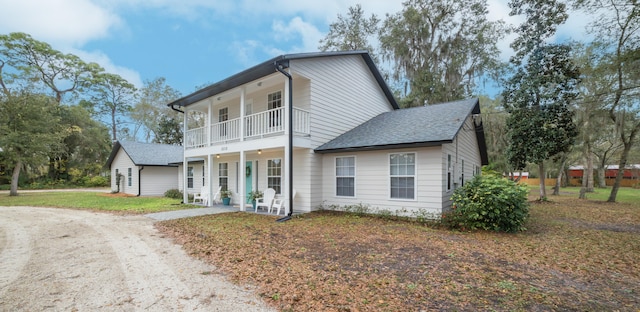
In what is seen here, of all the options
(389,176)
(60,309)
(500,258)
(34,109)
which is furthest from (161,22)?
(500,258)

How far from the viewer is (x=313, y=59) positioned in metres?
10.1

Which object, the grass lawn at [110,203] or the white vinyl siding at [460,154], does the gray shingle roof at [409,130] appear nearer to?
the white vinyl siding at [460,154]

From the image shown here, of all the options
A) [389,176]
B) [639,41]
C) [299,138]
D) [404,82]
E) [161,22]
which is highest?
[161,22]

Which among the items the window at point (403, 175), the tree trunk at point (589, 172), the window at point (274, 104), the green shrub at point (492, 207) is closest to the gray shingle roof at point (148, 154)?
the window at point (274, 104)

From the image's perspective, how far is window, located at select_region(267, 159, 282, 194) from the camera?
11.1 metres

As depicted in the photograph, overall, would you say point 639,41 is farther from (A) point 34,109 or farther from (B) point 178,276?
(A) point 34,109

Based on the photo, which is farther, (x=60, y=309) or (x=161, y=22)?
(x=161, y=22)

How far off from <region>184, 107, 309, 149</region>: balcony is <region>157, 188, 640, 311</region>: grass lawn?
3.60 metres

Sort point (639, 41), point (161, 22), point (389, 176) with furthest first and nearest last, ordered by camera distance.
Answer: point (161, 22) < point (389, 176) < point (639, 41)

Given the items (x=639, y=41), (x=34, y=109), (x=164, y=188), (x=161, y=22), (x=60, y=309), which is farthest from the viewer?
(x=161, y=22)

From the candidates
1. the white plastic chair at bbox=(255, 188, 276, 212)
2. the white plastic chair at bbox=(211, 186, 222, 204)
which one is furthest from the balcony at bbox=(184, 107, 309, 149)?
the white plastic chair at bbox=(211, 186, 222, 204)

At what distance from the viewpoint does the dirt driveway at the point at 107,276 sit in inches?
125

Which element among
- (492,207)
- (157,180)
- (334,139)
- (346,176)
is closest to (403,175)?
(346,176)

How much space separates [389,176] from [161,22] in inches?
945
